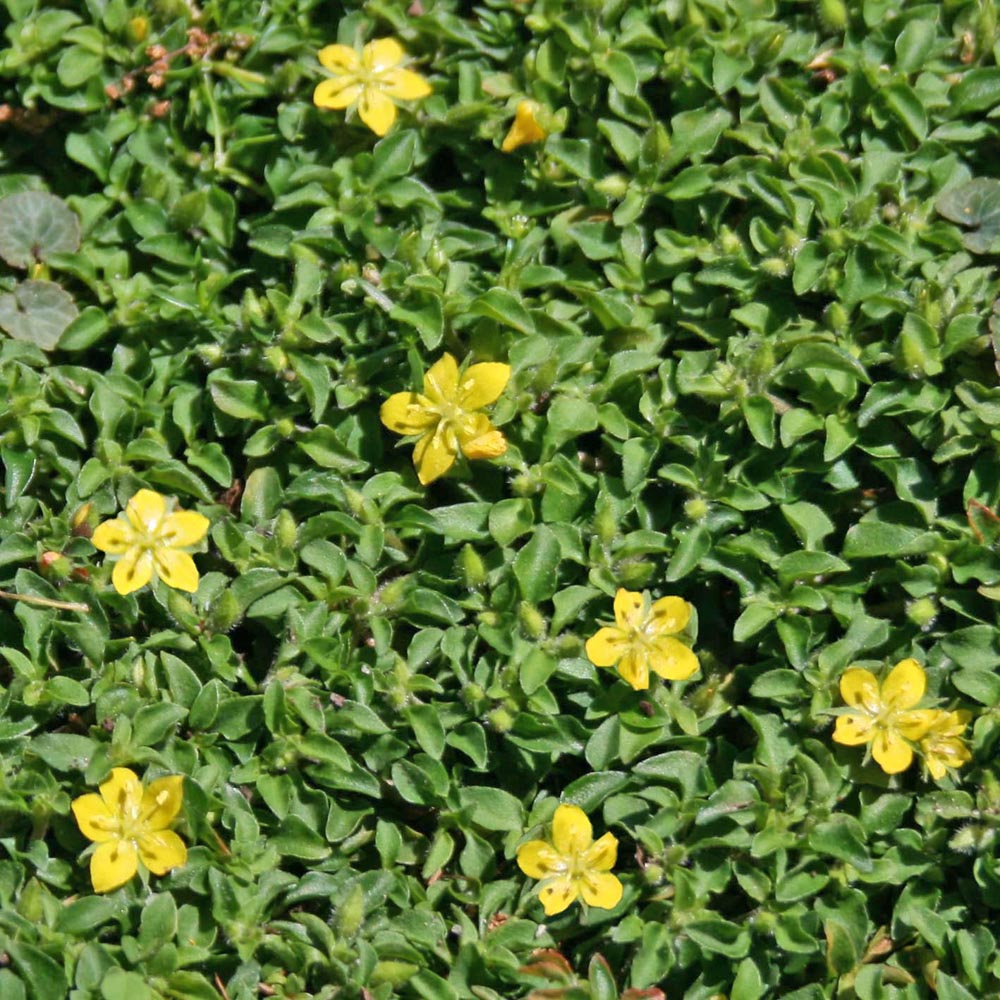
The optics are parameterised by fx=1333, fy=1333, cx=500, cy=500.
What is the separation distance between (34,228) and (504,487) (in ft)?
5.54

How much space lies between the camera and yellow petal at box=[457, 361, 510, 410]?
11.9 ft

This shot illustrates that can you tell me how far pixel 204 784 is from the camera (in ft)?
11.3

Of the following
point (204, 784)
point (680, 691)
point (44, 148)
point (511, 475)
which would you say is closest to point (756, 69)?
point (511, 475)

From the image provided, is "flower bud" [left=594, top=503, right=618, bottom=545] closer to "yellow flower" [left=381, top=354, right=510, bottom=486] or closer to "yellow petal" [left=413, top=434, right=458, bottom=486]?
"yellow flower" [left=381, top=354, right=510, bottom=486]

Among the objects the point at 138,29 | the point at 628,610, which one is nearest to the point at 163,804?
the point at 628,610

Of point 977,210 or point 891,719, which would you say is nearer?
point 891,719

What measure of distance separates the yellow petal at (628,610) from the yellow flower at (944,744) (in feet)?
2.65

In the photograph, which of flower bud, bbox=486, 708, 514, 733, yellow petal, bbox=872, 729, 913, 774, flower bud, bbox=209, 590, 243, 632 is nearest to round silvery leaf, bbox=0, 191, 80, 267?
flower bud, bbox=209, 590, 243, 632

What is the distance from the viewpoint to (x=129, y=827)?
3354 mm

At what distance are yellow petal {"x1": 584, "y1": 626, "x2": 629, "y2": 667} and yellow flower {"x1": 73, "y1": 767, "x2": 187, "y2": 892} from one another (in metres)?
1.10

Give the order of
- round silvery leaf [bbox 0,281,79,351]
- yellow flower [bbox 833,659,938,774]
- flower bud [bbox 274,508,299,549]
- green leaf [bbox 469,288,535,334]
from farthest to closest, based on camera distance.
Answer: round silvery leaf [bbox 0,281,79,351], green leaf [bbox 469,288,535,334], flower bud [bbox 274,508,299,549], yellow flower [bbox 833,659,938,774]

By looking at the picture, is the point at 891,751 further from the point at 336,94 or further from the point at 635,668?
the point at 336,94

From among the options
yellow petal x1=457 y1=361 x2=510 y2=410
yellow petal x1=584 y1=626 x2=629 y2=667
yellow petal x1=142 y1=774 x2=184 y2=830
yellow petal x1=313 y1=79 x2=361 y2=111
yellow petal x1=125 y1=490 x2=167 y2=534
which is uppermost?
yellow petal x1=313 y1=79 x2=361 y2=111

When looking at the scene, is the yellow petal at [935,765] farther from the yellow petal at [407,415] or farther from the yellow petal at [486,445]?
the yellow petal at [407,415]
